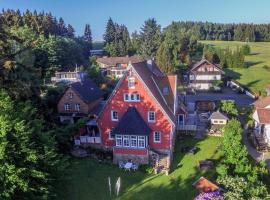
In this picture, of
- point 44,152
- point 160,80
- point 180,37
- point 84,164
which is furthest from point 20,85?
point 180,37

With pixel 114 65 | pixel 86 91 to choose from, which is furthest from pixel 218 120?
pixel 114 65

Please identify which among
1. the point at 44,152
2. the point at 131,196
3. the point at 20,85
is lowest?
the point at 131,196

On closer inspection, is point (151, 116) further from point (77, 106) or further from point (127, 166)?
point (77, 106)

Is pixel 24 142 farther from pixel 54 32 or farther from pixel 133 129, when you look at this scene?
pixel 54 32

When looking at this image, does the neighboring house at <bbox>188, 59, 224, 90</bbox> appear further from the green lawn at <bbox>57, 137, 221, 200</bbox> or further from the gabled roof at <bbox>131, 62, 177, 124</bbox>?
the green lawn at <bbox>57, 137, 221, 200</bbox>

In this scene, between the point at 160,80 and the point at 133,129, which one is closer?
the point at 133,129

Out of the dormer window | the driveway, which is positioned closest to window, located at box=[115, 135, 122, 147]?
the dormer window
